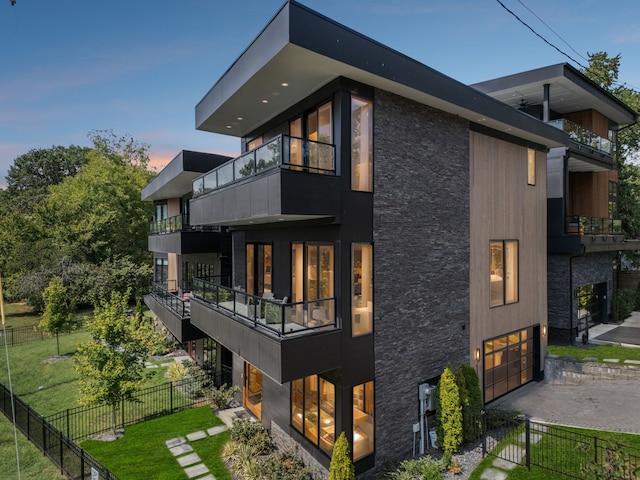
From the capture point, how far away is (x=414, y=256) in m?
10.1

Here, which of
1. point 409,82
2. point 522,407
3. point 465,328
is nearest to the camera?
point 409,82

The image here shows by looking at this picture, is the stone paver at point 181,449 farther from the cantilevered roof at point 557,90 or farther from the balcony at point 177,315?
the cantilevered roof at point 557,90

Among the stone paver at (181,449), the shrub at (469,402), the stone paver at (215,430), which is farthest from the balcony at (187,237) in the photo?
the shrub at (469,402)

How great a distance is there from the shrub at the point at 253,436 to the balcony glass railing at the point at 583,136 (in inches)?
696

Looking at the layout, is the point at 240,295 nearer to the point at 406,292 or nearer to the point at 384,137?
the point at 406,292

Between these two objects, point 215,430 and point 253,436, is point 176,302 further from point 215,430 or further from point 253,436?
point 253,436

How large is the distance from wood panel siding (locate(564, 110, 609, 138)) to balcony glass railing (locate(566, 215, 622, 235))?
5.57 m

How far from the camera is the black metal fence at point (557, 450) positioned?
783 centimetres

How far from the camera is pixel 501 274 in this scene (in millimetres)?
13133

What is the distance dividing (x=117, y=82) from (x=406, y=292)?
25288mm

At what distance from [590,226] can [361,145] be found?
15.9 m

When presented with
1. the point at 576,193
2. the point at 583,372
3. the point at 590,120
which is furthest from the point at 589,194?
the point at 583,372

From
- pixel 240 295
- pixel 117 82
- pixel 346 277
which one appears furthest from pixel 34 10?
pixel 346 277

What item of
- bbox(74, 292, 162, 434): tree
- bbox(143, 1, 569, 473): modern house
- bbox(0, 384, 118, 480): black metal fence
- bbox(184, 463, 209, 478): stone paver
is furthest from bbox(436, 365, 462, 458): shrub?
bbox(74, 292, 162, 434): tree
